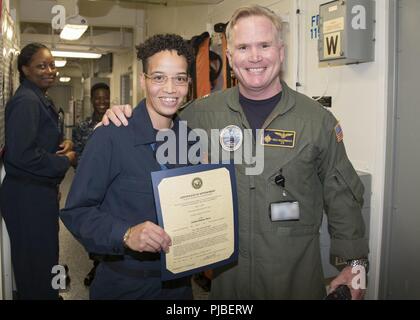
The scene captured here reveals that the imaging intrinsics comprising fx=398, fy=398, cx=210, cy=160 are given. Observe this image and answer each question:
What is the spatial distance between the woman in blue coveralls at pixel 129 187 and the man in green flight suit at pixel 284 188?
30 cm

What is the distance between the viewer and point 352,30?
2.56 metres

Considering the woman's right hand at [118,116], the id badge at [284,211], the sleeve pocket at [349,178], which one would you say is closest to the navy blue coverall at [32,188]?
the woman's right hand at [118,116]

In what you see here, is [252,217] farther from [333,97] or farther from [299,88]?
[299,88]

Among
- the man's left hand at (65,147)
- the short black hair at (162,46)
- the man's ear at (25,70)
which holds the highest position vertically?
the man's ear at (25,70)

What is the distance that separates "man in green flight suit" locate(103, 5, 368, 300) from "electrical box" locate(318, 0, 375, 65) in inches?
43.9

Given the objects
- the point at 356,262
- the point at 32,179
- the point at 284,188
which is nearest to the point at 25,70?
the point at 32,179

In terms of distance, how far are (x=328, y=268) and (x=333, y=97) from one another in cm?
125

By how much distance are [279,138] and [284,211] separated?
11.8 inches

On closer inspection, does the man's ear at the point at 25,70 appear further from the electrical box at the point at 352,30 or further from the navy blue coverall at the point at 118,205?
the electrical box at the point at 352,30

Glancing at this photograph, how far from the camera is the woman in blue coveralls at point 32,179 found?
99.0 inches

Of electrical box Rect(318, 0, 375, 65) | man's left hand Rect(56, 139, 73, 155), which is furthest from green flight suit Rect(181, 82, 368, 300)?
man's left hand Rect(56, 139, 73, 155)

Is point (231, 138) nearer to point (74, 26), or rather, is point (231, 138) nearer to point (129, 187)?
point (129, 187)
